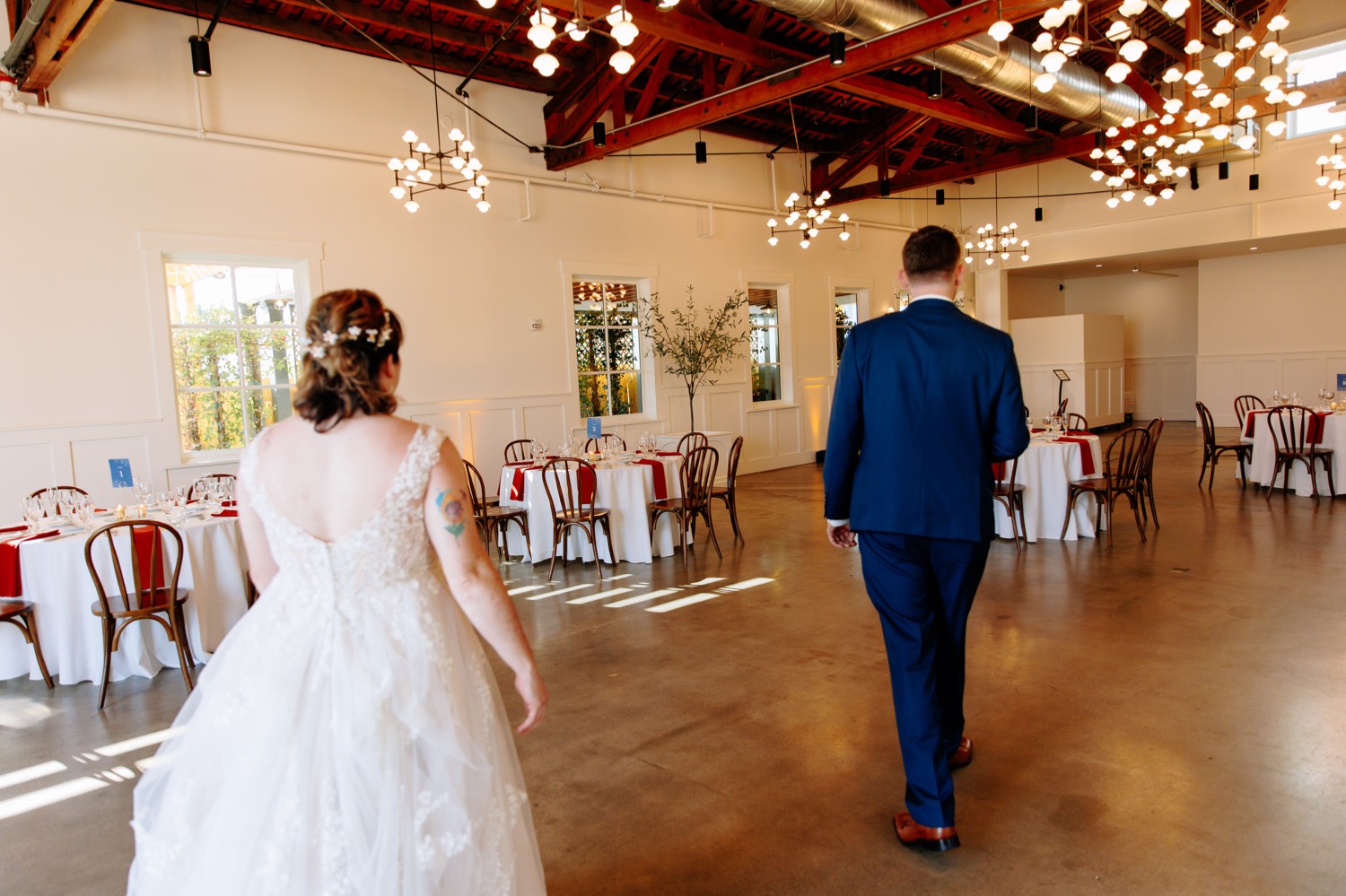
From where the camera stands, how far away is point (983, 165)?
11750mm

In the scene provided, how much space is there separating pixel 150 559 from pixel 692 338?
7.19 meters

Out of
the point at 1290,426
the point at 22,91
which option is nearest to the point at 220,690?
the point at 22,91

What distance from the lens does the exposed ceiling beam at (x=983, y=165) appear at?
10859 millimetres

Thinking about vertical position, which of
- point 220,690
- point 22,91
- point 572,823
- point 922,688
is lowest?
point 572,823

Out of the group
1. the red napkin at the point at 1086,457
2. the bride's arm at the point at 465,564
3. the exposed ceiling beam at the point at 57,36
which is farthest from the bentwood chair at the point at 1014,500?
the exposed ceiling beam at the point at 57,36

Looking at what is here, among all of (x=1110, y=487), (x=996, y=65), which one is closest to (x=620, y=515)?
(x=1110, y=487)

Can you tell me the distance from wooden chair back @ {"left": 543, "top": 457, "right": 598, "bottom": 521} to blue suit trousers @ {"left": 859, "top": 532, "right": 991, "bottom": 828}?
397 centimetres

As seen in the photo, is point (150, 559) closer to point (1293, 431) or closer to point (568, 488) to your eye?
point (568, 488)

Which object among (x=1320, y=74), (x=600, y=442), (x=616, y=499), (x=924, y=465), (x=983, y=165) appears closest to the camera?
(x=924, y=465)

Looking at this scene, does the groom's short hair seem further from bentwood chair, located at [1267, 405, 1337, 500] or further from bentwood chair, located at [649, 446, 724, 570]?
bentwood chair, located at [1267, 405, 1337, 500]

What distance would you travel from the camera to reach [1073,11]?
16.1 feet

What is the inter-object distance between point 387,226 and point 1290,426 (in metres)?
8.50

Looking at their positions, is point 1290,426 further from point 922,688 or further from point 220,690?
point 220,690

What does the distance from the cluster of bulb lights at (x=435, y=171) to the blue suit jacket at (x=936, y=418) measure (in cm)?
504
